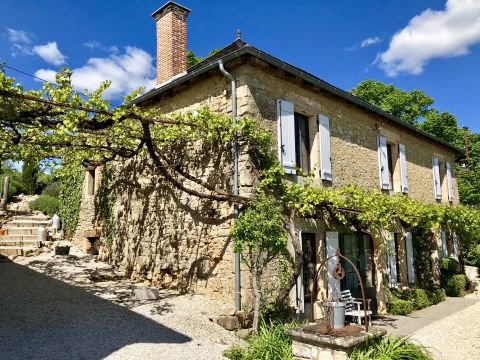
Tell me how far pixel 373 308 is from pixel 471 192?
1350 cm

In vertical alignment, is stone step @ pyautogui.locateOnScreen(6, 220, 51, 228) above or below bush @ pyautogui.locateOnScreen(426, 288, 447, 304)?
above

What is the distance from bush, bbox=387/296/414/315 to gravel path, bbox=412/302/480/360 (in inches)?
31.8

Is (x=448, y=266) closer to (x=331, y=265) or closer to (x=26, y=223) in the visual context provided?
(x=331, y=265)

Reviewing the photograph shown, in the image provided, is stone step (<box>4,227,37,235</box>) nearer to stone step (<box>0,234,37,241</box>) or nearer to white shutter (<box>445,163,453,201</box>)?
stone step (<box>0,234,37,241</box>)

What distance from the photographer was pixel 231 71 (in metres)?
7.09

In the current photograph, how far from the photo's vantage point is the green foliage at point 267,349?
4965 millimetres

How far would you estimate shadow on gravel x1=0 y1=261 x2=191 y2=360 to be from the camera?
4.89 m

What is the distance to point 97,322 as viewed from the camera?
5.85 meters

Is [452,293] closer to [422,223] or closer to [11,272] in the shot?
[422,223]

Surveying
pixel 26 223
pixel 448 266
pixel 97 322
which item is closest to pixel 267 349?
pixel 97 322

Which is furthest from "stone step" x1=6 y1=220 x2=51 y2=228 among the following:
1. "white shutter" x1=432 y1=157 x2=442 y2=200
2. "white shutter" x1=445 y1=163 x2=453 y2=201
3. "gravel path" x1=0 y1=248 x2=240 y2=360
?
"white shutter" x1=445 y1=163 x2=453 y2=201

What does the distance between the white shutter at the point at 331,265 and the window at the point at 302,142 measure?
1.39 metres

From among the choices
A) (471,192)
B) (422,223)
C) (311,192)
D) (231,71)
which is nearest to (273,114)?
(231,71)

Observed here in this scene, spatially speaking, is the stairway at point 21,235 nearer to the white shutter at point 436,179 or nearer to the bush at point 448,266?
the bush at point 448,266
